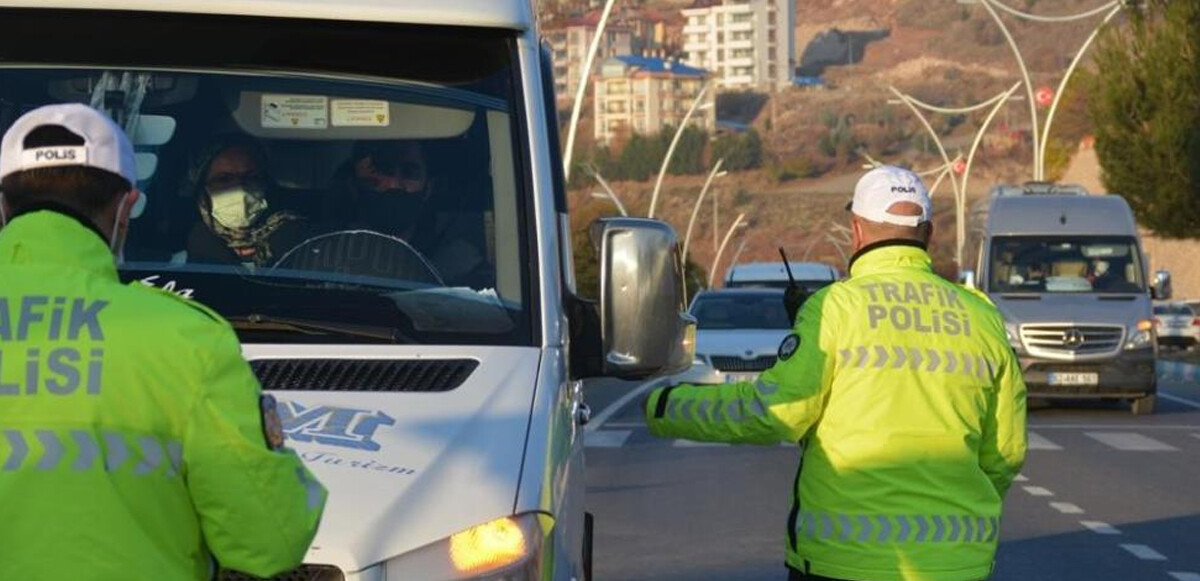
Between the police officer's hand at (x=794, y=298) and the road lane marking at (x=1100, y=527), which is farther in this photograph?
the road lane marking at (x=1100, y=527)

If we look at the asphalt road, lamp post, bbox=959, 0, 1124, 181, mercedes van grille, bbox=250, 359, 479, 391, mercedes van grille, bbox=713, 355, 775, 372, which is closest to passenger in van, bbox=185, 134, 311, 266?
mercedes van grille, bbox=250, 359, 479, 391

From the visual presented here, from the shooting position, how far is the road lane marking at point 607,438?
2141cm

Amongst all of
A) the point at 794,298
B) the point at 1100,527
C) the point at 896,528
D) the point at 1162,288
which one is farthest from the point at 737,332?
the point at 896,528

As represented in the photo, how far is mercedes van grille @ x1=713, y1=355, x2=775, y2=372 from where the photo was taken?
23.9 meters

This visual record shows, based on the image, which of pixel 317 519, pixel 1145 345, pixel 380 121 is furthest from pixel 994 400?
pixel 1145 345

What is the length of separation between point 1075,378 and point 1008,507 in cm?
1200

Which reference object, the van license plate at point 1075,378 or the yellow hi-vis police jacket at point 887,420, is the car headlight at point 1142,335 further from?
the yellow hi-vis police jacket at point 887,420

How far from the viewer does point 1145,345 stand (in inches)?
1077

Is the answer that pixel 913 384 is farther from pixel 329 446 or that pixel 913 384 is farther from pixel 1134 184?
pixel 1134 184

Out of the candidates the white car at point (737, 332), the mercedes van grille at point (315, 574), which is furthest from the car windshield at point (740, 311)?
the mercedes van grille at point (315, 574)

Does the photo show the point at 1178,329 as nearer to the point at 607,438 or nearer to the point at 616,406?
the point at 616,406

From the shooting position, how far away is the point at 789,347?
18.8 ft

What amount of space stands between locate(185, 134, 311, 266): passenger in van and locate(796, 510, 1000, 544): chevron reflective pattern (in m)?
1.49

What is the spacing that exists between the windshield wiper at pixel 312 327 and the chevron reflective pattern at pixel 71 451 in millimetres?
2034
